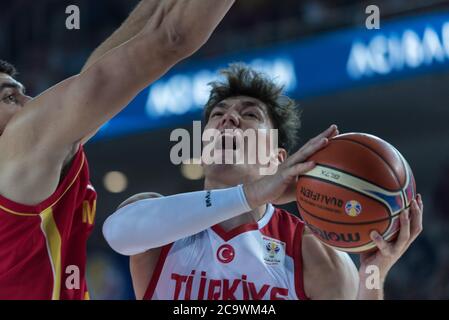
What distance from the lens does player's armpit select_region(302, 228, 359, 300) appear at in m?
3.59

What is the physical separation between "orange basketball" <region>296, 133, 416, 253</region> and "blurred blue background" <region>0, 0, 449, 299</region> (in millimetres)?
6551

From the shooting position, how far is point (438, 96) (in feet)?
36.6

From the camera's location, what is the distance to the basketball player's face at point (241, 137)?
380 cm

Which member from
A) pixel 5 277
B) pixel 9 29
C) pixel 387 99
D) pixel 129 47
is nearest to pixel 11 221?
pixel 5 277

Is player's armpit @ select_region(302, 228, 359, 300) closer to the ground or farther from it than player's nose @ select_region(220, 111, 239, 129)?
closer to the ground

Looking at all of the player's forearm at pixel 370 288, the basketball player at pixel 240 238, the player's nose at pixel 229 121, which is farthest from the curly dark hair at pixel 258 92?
the player's forearm at pixel 370 288

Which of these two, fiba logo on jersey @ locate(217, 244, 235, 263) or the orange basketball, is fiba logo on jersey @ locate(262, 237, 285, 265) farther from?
the orange basketball

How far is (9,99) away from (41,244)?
2.39 ft

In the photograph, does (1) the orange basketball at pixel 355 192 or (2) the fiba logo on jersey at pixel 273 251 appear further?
(2) the fiba logo on jersey at pixel 273 251

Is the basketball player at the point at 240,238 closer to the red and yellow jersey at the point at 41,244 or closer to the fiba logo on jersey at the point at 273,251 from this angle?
the fiba logo on jersey at the point at 273,251

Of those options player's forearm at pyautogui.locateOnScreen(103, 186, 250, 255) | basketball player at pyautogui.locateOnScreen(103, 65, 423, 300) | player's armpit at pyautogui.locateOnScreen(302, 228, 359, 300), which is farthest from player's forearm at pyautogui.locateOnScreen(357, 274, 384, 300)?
player's forearm at pyautogui.locateOnScreen(103, 186, 250, 255)

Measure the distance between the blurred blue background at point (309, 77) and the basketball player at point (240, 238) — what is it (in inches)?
226

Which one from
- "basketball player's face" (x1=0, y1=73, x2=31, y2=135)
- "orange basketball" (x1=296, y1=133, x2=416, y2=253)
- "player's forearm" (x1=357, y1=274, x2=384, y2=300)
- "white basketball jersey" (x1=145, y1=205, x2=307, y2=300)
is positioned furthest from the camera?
"white basketball jersey" (x1=145, y1=205, x2=307, y2=300)

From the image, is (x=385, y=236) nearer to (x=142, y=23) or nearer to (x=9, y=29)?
(x=142, y=23)
